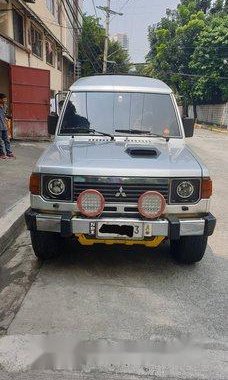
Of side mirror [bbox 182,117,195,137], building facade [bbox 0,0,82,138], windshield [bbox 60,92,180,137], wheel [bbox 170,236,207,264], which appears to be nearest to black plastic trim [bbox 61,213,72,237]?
wheel [bbox 170,236,207,264]

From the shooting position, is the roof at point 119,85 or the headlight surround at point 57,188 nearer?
the headlight surround at point 57,188

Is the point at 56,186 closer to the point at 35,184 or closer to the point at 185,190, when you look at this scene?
the point at 35,184

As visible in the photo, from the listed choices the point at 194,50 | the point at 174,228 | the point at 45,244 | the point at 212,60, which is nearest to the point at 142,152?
the point at 174,228

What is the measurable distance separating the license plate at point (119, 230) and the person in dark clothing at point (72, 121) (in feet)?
5.44

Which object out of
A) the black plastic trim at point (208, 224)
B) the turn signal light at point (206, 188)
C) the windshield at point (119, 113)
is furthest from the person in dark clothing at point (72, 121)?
the black plastic trim at point (208, 224)

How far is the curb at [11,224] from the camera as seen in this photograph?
484 centimetres

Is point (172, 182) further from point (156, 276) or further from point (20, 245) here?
point (20, 245)

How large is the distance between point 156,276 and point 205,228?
73 cm

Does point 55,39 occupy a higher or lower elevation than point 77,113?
higher

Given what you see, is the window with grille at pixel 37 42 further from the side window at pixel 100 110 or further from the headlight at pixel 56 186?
the headlight at pixel 56 186

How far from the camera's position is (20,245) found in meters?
4.98

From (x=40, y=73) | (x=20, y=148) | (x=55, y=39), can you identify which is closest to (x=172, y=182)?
(x=20, y=148)

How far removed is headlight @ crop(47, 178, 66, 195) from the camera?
3.77 metres

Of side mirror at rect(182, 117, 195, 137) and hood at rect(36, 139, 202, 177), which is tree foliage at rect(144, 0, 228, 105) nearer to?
side mirror at rect(182, 117, 195, 137)
